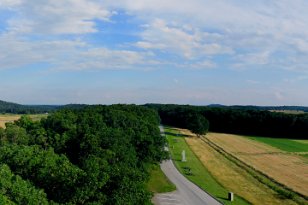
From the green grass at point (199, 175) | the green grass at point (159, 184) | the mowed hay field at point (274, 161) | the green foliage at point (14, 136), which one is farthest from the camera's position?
the mowed hay field at point (274, 161)

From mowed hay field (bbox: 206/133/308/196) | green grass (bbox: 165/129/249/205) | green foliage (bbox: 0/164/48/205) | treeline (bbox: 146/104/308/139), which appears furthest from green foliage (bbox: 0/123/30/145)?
treeline (bbox: 146/104/308/139)

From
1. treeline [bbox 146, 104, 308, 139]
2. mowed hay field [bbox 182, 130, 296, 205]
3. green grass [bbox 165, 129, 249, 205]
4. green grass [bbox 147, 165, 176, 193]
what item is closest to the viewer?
mowed hay field [bbox 182, 130, 296, 205]

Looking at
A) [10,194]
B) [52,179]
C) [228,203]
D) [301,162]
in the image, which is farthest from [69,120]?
[301,162]

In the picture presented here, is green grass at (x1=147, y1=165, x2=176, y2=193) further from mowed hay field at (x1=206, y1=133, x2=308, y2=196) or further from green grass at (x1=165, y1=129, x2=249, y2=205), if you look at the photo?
mowed hay field at (x1=206, y1=133, x2=308, y2=196)

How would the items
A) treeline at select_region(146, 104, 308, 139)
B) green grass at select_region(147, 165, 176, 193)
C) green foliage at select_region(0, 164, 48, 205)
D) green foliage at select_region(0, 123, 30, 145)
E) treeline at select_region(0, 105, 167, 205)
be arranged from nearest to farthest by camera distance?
green foliage at select_region(0, 164, 48, 205), treeline at select_region(0, 105, 167, 205), green foliage at select_region(0, 123, 30, 145), green grass at select_region(147, 165, 176, 193), treeline at select_region(146, 104, 308, 139)

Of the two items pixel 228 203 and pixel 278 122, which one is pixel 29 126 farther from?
pixel 278 122

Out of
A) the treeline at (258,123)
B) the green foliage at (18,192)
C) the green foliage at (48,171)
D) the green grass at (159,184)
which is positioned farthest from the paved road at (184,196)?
the treeline at (258,123)

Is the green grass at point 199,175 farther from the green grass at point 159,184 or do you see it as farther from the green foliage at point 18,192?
the green foliage at point 18,192
